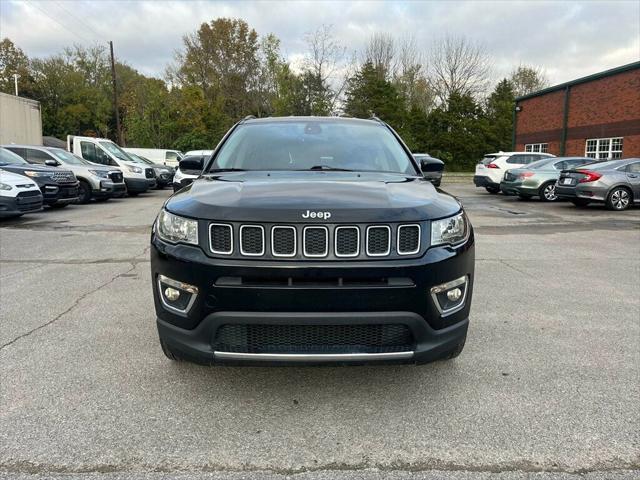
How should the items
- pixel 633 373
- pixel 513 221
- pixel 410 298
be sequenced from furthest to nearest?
pixel 513 221 → pixel 633 373 → pixel 410 298

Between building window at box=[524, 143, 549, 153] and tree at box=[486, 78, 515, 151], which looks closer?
building window at box=[524, 143, 549, 153]

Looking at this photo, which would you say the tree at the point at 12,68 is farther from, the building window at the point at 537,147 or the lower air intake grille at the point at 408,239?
the lower air intake grille at the point at 408,239

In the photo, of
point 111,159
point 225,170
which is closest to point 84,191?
point 111,159

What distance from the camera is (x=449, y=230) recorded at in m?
2.79

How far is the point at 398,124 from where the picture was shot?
154 ft

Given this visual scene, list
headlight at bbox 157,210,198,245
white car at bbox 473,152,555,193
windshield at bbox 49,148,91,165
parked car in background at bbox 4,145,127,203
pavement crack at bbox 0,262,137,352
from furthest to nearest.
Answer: white car at bbox 473,152,555,193, windshield at bbox 49,148,91,165, parked car in background at bbox 4,145,127,203, pavement crack at bbox 0,262,137,352, headlight at bbox 157,210,198,245

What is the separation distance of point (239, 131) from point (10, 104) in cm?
2103

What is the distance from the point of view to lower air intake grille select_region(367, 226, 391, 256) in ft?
8.51

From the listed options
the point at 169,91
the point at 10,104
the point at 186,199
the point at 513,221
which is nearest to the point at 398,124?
the point at 169,91

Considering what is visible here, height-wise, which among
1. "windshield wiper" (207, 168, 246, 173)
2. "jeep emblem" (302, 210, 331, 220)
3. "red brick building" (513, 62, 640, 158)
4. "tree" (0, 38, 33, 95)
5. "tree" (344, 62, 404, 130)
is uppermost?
"tree" (0, 38, 33, 95)

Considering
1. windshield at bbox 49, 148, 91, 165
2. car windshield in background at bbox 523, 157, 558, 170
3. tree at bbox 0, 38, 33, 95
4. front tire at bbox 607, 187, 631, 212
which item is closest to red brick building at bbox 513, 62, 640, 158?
car windshield in background at bbox 523, 157, 558, 170

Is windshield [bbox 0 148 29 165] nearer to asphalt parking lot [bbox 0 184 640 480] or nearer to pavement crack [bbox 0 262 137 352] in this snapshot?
pavement crack [bbox 0 262 137 352]

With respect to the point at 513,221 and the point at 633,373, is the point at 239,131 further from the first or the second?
the point at 513,221

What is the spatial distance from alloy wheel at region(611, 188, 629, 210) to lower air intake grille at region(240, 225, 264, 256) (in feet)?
46.9
